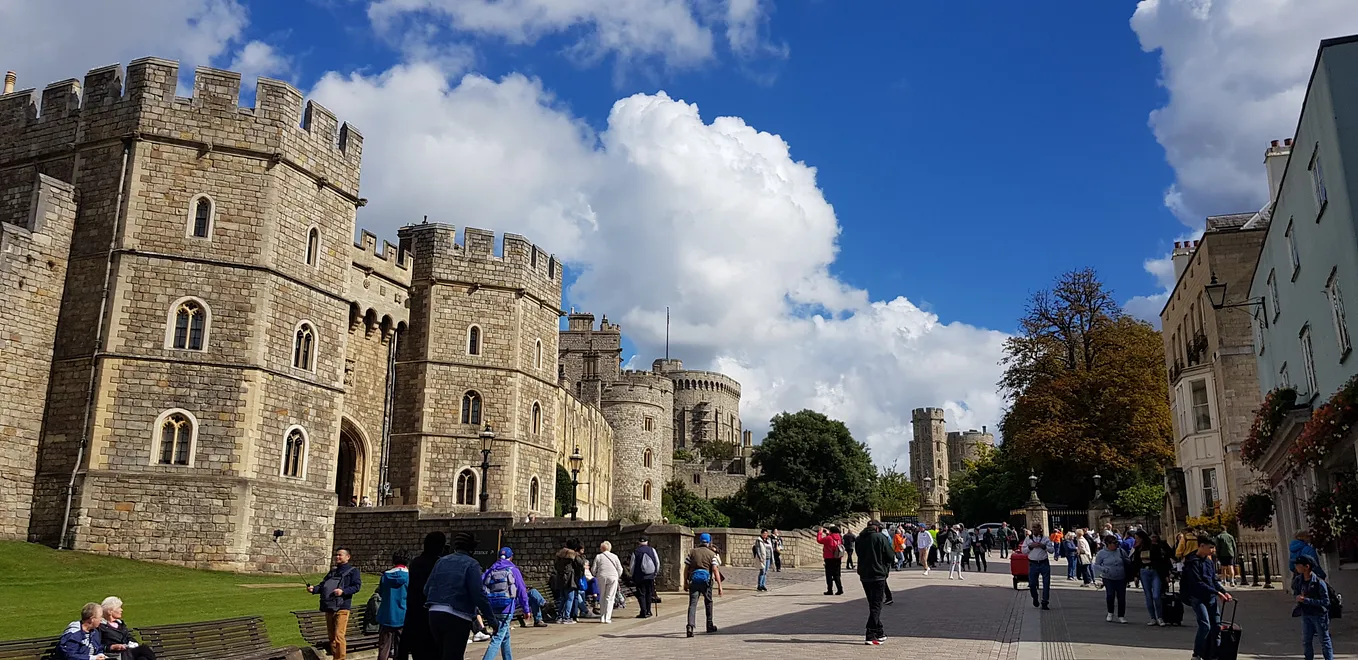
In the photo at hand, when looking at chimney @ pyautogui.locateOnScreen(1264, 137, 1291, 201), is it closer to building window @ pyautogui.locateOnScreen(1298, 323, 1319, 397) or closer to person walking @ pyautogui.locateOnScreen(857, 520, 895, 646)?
building window @ pyautogui.locateOnScreen(1298, 323, 1319, 397)

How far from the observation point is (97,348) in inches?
917

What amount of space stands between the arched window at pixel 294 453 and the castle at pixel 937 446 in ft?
387

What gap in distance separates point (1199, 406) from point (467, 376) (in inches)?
869

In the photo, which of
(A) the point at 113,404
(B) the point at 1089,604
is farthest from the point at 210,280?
(B) the point at 1089,604

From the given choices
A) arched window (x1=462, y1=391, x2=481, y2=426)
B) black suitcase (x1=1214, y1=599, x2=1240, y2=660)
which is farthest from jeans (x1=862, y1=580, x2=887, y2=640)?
arched window (x1=462, y1=391, x2=481, y2=426)

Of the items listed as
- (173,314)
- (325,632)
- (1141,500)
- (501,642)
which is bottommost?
(325,632)

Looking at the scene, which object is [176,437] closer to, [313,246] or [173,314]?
[173,314]

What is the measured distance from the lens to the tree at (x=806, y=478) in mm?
58062

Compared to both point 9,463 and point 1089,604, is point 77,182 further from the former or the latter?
point 1089,604

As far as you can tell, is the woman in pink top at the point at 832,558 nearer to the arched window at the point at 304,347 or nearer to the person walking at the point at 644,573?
the person walking at the point at 644,573

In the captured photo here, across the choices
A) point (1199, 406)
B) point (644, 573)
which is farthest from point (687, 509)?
point (644, 573)

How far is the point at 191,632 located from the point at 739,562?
2008 centimetres

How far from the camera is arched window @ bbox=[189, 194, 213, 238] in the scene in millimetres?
24344

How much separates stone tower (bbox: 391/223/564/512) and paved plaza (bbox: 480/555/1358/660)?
13137 millimetres
